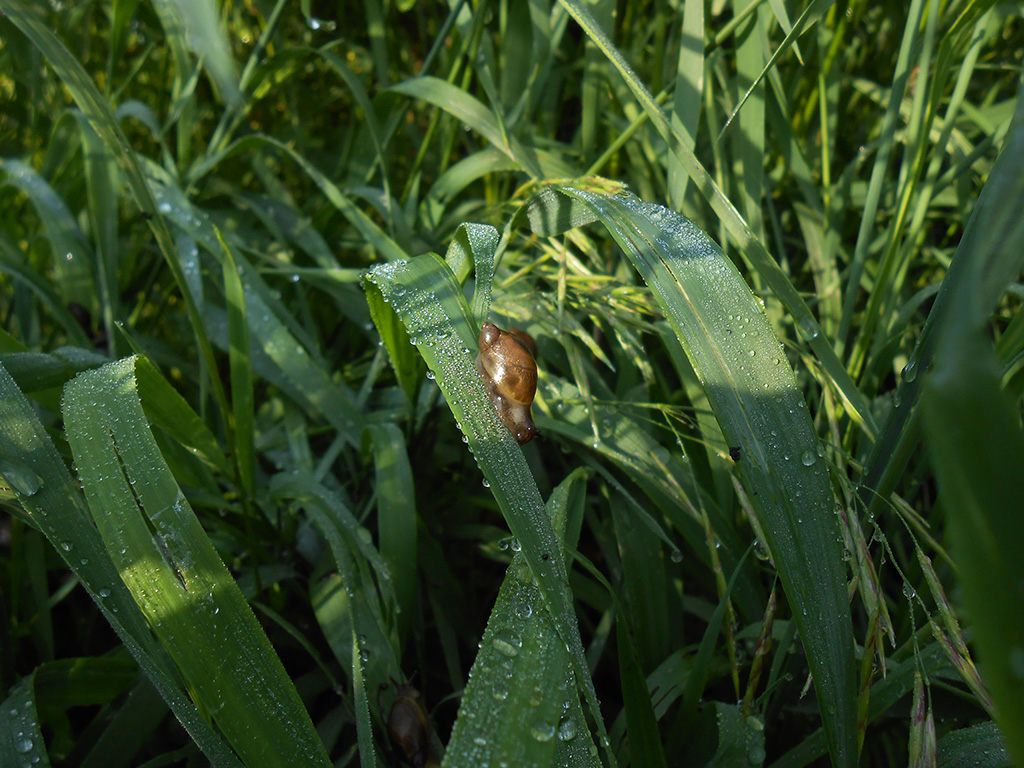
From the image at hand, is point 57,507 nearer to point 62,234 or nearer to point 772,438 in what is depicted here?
point 772,438

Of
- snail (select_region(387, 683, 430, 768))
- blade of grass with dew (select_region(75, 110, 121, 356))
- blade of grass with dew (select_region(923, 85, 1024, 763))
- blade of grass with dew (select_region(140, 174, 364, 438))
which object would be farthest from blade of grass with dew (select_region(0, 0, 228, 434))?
blade of grass with dew (select_region(923, 85, 1024, 763))

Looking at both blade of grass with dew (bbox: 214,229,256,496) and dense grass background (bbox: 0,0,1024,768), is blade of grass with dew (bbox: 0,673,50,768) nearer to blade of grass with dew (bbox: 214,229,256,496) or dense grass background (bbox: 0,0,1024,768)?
dense grass background (bbox: 0,0,1024,768)

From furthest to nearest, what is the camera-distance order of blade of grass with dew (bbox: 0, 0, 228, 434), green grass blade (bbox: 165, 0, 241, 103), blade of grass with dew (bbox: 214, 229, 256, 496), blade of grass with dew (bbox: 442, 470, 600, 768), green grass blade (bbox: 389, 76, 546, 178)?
green grass blade (bbox: 389, 76, 546, 178), blade of grass with dew (bbox: 214, 229, 256, 496), blade of grass with dew (bbox: 0, 0, 228, 434), blade of grass with dew (bbox: 442, 470, 600, 768), green grass blade (bbox: 165, 0, 241, 103)

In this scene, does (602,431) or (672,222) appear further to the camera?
(602,431)

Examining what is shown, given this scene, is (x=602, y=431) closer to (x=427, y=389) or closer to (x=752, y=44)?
(x=427, y=389)

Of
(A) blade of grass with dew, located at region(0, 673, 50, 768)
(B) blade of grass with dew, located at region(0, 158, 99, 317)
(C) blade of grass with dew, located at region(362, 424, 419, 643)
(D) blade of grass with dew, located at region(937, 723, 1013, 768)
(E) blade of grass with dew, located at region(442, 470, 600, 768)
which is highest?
(B) blade of grass with dew, located at region(0, 158, 99, 317)

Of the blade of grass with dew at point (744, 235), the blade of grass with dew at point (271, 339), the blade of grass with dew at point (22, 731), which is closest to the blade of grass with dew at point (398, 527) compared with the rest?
the blade of grass with dew at point (271, 339)

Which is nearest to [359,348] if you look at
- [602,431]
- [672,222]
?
[602,431]
